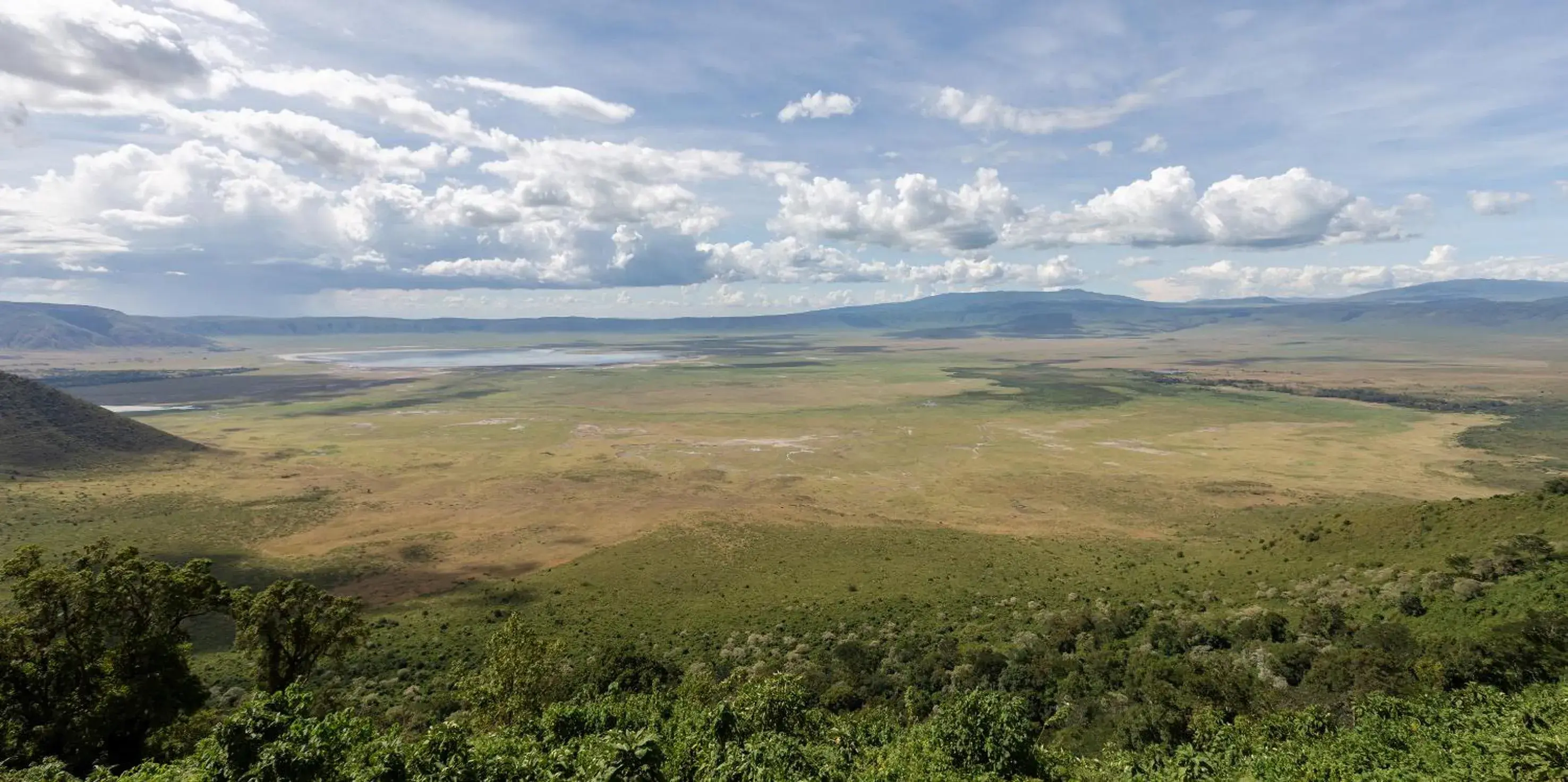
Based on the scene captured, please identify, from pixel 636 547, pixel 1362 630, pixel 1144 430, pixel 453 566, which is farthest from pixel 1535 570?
pixel 1144 430

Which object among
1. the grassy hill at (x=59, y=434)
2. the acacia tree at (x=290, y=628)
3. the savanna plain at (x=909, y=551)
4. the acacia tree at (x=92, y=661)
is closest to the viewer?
the acacia tree at (x=92, y=661)

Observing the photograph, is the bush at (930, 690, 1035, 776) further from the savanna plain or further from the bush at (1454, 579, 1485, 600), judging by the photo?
the bush at (1454, 579, 1485, 600)

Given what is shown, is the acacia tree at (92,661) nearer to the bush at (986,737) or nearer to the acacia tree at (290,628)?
the acacia tree at (290,628)

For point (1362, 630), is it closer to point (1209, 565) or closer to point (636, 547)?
point (1209, 565)

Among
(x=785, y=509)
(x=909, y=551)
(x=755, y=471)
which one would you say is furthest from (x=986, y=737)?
(x=755, y=471)

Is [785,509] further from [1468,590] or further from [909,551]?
[1468,590]

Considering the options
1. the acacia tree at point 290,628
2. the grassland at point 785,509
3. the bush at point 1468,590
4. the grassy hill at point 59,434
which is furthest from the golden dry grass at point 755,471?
the bush at point 1468,590

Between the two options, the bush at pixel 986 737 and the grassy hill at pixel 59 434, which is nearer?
the bush at pixel 986 737
